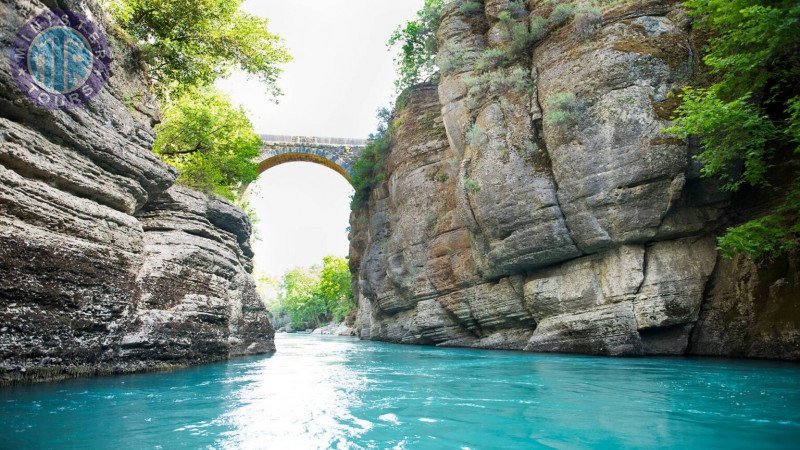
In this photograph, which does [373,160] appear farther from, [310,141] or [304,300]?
[304,300]

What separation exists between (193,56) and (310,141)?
2526 cm

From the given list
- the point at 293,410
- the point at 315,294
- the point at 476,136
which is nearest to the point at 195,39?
the point at 476,136

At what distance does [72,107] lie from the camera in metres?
8.41

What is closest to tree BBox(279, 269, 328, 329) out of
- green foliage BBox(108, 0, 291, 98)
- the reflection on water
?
green foliage BBox(108, 0, 291, 98)

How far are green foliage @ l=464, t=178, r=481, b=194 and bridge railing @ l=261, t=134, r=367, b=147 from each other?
75.7 feet

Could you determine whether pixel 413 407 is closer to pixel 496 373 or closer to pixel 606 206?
pixel 496 373

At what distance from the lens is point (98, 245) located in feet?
27.3

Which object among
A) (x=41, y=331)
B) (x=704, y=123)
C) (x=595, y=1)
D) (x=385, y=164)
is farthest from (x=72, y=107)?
(x=385, y=164)

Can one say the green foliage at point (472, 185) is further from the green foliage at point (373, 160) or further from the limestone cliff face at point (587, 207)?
the green foliage at point (373, 160)

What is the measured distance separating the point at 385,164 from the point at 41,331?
21.1m

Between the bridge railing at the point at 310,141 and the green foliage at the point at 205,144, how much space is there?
15658 mm

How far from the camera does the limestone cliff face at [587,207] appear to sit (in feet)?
41.8

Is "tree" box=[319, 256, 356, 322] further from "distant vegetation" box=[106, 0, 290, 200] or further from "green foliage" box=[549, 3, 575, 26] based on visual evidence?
"green foliage" box=[549, 3, 575, 26]

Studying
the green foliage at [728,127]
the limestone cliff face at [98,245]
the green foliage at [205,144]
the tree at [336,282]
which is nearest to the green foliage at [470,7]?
the green foliage at [205,144]
